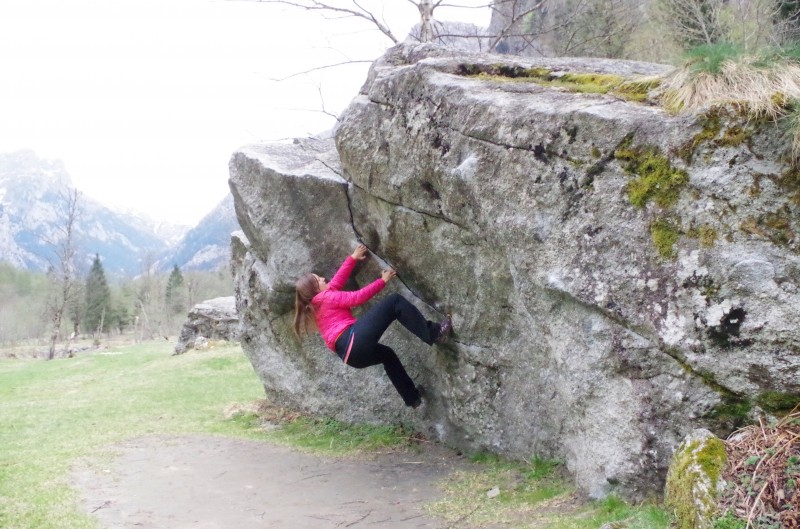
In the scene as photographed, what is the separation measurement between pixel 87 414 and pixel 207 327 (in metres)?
13.6

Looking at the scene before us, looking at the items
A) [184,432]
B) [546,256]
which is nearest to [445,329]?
[546,256]

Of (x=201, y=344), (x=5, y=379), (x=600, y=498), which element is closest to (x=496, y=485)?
(x=600, y=498)

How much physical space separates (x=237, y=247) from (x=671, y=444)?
9.80 metres

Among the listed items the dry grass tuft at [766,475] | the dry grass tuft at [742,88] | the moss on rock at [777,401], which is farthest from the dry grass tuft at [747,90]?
the dry grass tuft at [766,475]

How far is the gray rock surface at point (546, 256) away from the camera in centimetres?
577

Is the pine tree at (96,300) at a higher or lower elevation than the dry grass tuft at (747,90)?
lower

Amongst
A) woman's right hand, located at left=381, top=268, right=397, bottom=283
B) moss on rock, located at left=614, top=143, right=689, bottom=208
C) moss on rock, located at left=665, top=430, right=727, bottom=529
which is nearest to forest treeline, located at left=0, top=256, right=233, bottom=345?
woman's right hand, located at left=381, top=268, right=397, bottom=283

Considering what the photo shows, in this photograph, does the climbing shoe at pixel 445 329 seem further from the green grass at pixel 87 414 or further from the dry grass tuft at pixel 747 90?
the green grass at pixel 87 414

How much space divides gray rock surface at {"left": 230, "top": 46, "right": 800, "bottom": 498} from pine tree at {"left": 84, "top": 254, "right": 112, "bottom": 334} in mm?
66957

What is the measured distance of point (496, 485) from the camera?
8125 millimetres

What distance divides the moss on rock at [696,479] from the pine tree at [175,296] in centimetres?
7683

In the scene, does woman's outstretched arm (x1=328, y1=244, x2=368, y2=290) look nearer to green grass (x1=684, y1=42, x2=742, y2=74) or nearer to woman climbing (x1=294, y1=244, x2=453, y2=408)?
woman climbing (x1=294, y1=244, x2=453, y2=408)

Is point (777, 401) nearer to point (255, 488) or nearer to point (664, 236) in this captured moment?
point (664, 236)

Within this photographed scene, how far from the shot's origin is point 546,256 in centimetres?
695
